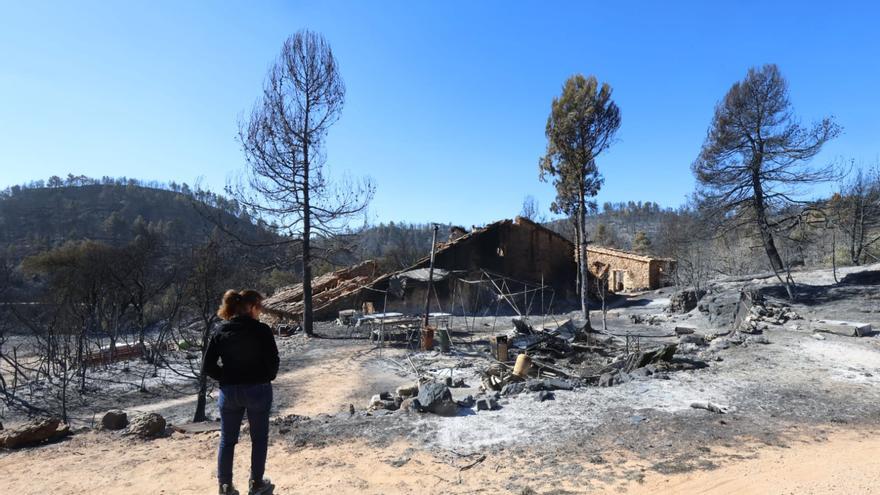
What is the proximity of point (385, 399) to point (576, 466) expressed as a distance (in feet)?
13.0

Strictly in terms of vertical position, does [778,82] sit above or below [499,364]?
above

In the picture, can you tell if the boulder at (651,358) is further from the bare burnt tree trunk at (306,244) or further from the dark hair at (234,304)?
the bare burnt tree trunk at (306,244)

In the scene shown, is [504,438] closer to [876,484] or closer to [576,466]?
[576,466]

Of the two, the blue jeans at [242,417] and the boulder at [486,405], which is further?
the boulder at [486,405]

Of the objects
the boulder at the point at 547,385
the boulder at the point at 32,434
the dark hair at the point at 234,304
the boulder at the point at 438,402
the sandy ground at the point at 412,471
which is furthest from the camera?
the boulder at the point at 547,385

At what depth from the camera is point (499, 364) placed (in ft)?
38.4

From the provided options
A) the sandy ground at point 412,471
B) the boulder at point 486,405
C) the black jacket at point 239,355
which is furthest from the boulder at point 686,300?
the black jacket at point 239,355

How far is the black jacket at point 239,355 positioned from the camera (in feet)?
12.4

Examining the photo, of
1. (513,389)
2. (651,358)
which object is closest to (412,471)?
(513,389)

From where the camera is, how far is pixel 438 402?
23.3 feet

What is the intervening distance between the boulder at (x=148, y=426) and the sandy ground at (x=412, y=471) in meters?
0.40

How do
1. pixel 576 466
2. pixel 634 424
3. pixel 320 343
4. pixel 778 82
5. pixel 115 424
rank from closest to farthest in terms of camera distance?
pixel 576 466, pixel 634 424, pixel 115 424, pixel 320 343, pixel 778 82

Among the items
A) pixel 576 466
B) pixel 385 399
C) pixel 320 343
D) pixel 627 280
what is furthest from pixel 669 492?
pixel 627 280

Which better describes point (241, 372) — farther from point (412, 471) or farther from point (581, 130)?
point (581, 130)
